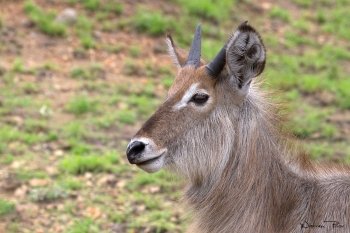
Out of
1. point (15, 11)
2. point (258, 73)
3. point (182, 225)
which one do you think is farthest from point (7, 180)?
point (15, 11)

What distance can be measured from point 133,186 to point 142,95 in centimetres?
241

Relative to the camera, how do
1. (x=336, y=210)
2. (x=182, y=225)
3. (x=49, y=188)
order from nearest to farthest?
1. (x=336, y=210)
2. (x=182, y=225)
3. (x=49, y=188)

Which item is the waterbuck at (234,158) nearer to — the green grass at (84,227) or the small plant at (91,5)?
the green grass at (84,227)

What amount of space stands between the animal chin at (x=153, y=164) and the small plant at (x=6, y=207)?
239cm

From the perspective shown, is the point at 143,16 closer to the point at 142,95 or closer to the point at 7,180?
the point at 142,95

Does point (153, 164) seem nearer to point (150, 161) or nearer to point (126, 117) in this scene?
point (150, 161)

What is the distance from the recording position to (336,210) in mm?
5004

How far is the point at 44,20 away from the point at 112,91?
1907 mm

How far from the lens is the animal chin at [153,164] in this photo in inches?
197

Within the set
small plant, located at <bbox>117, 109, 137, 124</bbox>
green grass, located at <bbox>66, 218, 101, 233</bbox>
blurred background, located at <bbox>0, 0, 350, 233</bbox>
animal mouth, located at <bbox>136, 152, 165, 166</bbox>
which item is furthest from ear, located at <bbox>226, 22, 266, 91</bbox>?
small plant, located at <bbox>117, 109, 137, 124</bbox>

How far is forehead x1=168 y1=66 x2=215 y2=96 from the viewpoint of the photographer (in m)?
5.15

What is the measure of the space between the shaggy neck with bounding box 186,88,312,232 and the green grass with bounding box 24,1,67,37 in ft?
20.8

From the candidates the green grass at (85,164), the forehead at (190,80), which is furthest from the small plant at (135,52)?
the forehead at (190,80)

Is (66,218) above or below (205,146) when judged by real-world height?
below
